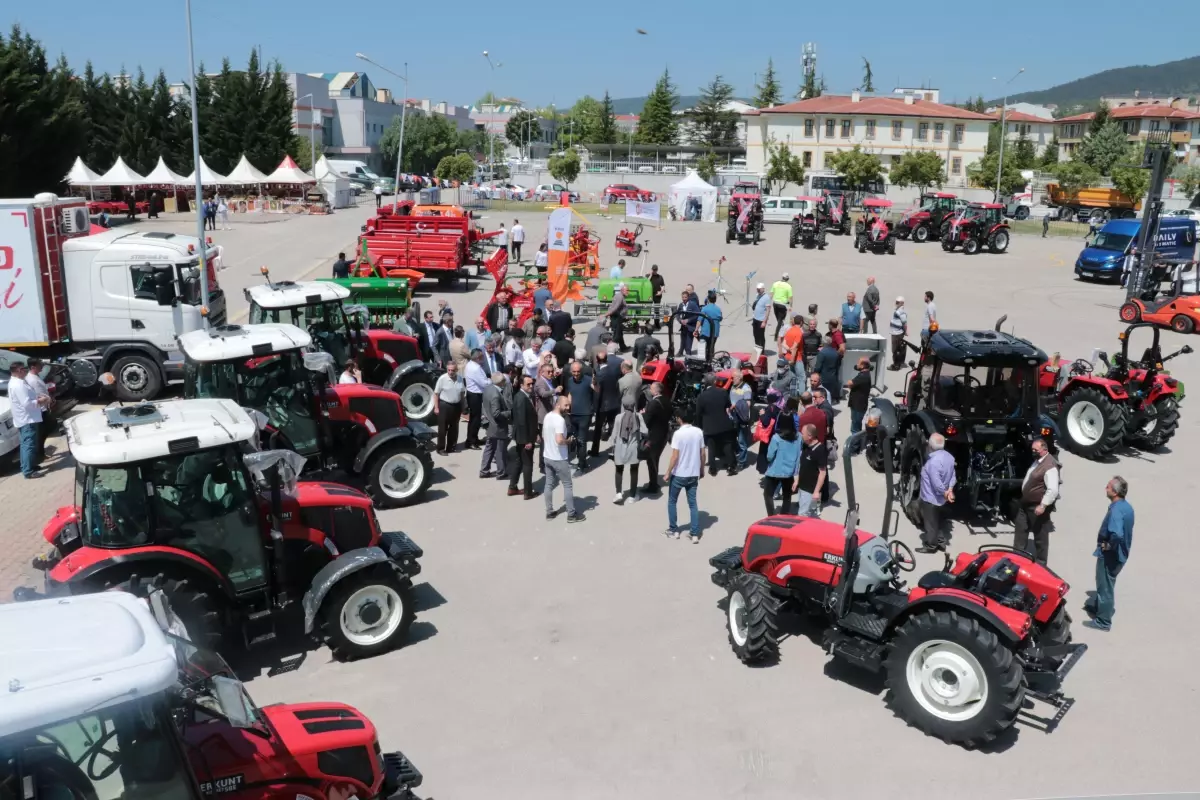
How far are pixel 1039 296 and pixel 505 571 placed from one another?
75.6 feet

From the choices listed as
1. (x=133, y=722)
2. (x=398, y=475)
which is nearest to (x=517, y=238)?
(x=398, y=475)

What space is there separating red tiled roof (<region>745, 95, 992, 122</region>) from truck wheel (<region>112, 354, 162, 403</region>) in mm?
59497

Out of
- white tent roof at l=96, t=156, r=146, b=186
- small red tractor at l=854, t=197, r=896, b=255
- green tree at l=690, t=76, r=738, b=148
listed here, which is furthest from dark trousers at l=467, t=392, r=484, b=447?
green tree at l=690, t=76, r=738, b=148

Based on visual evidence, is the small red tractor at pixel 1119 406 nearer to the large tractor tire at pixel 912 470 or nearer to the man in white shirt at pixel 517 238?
the large tractor tire at pixel 912 470

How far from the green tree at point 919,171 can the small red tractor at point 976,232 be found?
22898 mm

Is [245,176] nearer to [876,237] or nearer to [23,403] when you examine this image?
[876,237]

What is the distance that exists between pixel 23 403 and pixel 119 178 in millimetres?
37114

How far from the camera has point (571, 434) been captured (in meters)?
12.6

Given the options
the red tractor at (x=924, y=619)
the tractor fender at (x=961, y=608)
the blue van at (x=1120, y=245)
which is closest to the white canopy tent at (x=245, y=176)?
the blue van at (x=1120, y=245)

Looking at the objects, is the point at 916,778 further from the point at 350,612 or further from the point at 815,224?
the point at 815,224

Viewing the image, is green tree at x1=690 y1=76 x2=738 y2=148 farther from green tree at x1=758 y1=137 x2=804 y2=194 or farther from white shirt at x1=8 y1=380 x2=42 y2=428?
white shirt at x1=8 y1=380 x2=42 y2=428

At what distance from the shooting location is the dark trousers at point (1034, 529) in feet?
30.4

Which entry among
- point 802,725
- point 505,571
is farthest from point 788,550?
point 505,571

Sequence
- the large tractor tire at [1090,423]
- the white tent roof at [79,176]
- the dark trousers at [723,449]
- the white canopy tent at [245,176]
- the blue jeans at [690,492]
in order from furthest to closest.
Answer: the white canopy tent at [245,176] → the white tent roof at [79,176] → the large tractor tire at [1090,423] → the dark trousers at [723,449] → the blue jeans at [690,492]
